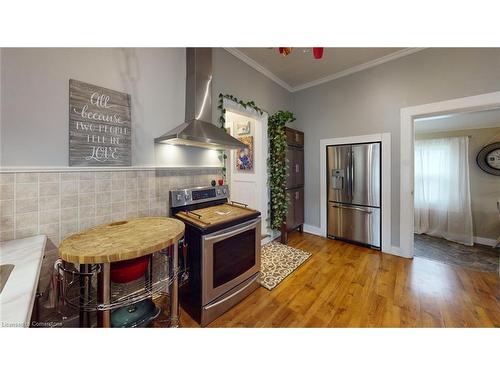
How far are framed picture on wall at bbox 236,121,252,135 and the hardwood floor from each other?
7.34 ft

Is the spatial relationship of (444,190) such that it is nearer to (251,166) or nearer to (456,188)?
(456,188)

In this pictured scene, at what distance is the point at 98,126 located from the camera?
1412 millimetres

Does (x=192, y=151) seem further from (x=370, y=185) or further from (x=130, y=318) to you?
(x=370, y=185)

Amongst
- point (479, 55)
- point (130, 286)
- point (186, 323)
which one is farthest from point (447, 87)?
point (130, 286)

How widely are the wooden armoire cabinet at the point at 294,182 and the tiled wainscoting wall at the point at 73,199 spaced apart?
6.46ft

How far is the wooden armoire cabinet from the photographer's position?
3.17m

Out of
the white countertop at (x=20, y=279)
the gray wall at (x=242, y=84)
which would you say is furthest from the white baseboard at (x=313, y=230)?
the white countertop at (x=20, y=279)

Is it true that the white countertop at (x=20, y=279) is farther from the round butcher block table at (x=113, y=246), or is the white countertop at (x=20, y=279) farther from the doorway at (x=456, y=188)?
the doorway at (x=456, y=188)

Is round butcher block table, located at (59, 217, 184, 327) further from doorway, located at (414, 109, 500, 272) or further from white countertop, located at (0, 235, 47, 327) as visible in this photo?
doorway, located at (414, 109, 500, 272)

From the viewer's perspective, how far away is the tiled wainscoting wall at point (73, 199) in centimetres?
111

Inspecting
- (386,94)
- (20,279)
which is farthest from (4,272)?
(386,94)

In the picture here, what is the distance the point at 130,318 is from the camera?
1254 millimetres

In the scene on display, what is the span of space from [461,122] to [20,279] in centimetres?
570

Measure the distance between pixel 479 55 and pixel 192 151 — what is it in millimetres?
3336
